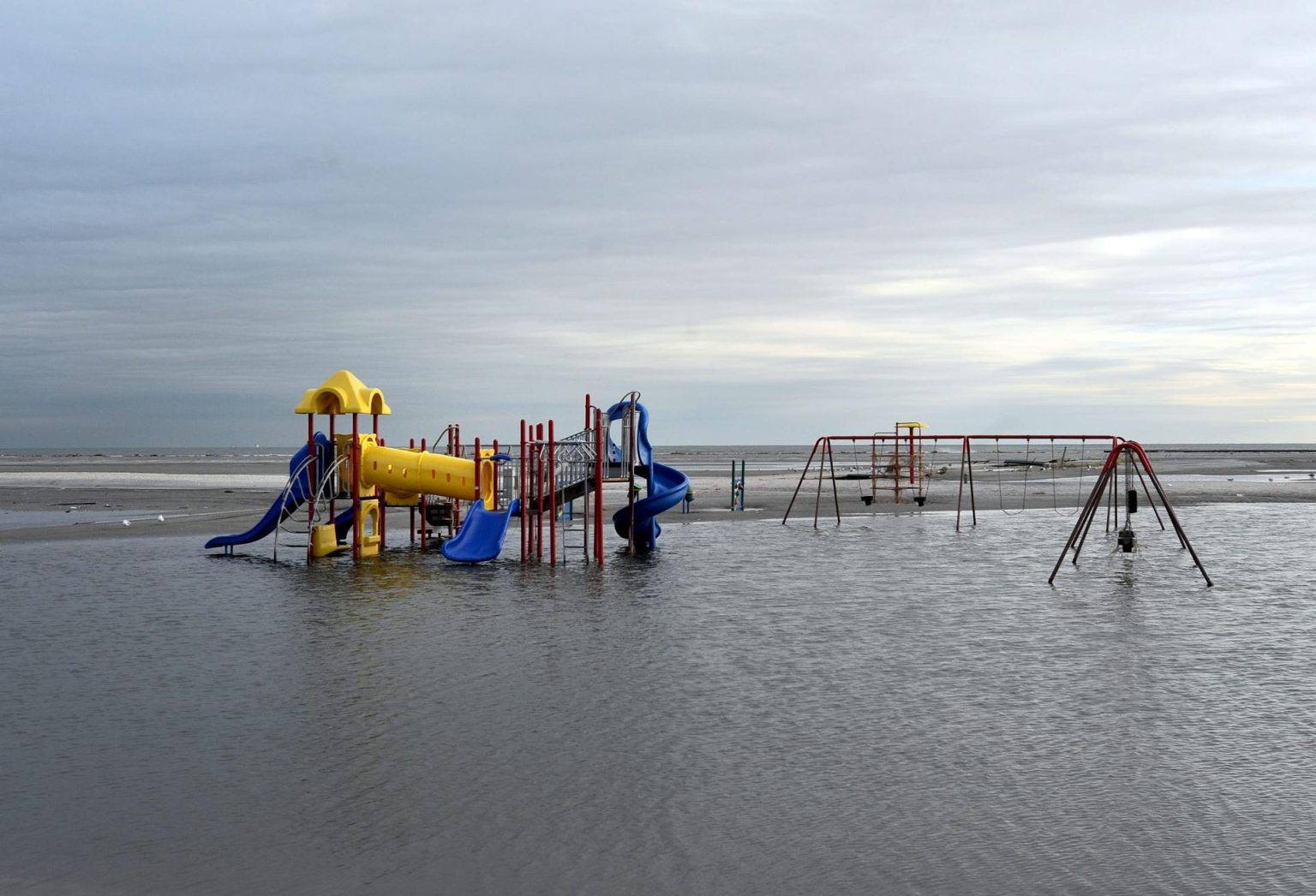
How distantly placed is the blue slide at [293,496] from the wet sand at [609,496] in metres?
2.54

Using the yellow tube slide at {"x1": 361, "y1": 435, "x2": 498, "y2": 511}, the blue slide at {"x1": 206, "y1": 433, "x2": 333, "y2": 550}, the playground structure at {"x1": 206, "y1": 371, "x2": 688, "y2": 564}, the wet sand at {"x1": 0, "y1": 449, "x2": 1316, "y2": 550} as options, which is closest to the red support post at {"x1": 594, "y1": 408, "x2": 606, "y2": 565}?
the playground structure at {"x1": 206, "y1": 371, "x2": 688, "y2": 564}

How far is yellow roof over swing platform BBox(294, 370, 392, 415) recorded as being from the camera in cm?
2292

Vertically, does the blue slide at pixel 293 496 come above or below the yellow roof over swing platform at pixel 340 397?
below

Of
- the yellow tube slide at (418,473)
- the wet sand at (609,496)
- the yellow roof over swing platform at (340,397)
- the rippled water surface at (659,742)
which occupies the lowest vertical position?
the rippled water surface at (659,742)

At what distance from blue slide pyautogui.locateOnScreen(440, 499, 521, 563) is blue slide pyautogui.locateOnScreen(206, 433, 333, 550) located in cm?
360

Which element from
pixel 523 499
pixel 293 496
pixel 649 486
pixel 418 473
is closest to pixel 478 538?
pixel 523 499

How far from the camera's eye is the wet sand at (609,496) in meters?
31.1

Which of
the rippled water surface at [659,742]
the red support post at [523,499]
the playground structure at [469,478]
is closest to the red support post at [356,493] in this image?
the playground structure at [469,478]

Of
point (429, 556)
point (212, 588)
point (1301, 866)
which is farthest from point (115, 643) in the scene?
point (1301, 866)

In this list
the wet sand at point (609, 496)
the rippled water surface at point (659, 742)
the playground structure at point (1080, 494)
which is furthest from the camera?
the wet sand at point (609, 496)

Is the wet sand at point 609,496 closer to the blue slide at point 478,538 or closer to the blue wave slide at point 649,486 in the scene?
the blue slide at point 478,538

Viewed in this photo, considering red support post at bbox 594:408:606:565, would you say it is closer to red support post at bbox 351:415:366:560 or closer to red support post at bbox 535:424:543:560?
red support post at bbox 535:424:543:560

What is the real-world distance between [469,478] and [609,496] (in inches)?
919

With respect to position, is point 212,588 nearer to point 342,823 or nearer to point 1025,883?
point 342,823
